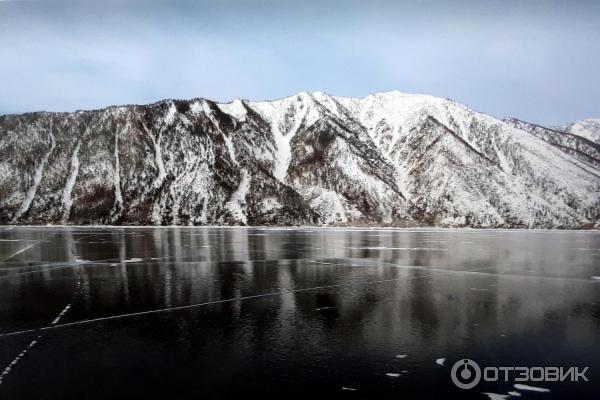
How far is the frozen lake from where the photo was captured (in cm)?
762

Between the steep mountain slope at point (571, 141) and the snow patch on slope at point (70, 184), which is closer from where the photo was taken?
the snow patch on slope at point (70, 184)

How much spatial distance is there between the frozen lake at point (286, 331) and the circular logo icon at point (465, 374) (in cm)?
16

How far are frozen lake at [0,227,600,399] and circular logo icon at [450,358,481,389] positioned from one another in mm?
162

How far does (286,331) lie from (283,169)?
4515 inches

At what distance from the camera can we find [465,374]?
319 inches

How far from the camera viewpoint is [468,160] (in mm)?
118000

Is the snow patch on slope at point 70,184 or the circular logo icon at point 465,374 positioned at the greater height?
the snow patch on slope at point 70,184

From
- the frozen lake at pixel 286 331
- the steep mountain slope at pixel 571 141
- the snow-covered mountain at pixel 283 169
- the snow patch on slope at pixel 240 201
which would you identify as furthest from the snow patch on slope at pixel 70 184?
the steep mountain slope at pixel 571 141

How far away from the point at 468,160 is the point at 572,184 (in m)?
23.7

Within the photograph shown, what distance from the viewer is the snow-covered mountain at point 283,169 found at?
103312 mm

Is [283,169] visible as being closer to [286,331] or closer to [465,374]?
[286,331]

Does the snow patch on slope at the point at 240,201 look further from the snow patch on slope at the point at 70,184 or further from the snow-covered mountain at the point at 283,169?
the snow patch on slope at the point at 70,184

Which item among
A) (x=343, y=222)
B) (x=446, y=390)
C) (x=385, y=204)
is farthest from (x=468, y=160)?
(x=446, y=390)

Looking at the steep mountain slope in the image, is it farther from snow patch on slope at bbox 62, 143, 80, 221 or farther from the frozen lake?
the frozen lake
